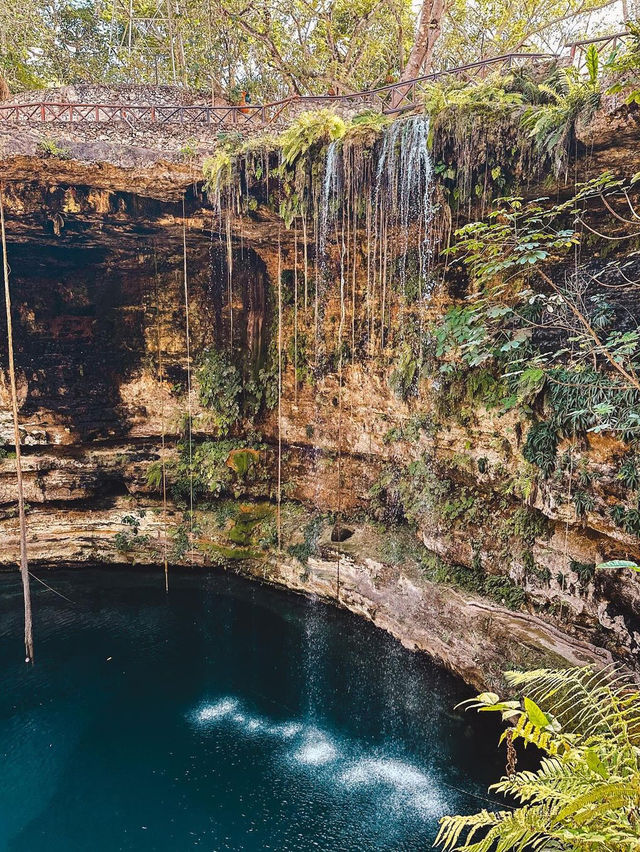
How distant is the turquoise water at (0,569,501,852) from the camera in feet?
16.7

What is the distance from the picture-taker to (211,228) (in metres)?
8.93

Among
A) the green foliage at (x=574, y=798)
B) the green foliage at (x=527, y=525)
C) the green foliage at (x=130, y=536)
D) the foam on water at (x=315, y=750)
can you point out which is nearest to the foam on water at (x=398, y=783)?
the foam on water at (x=315, y=750)

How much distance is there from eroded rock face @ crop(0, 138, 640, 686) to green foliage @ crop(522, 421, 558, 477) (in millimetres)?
250

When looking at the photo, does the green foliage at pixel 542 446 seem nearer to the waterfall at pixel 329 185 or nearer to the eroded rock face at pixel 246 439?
the eroded rock face at pixel 246 439

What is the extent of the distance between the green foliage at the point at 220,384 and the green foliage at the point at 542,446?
626 centimetres

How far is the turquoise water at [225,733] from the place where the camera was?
201 inches

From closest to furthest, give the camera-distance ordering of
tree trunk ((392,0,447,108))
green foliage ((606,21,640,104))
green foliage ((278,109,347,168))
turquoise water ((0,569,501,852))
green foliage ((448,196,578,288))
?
green foliage ((606,21,640,104)) < turquoise water ((0,569,501,852)) < green foliage ((448,196,578,288)) < green foliage ((278,109,347,168)) < tree trunk ((392,0,447,108))

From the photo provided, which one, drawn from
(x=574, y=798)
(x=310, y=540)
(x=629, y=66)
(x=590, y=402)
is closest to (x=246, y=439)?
(x=310, y=540)

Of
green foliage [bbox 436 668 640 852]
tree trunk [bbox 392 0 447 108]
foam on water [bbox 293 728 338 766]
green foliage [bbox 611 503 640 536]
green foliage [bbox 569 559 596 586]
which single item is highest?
tree trunk [bbox 392 0 447 108]

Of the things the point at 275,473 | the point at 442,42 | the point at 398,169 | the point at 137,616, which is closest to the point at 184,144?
the point at 398,169

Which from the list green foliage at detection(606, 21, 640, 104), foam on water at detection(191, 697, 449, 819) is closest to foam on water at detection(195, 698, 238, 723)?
foam on water at detection(191, 697, 449, 819)

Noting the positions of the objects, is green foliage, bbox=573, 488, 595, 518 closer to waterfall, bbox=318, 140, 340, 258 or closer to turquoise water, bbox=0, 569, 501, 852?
turquoise water, bbox=0, 569, 501, 852

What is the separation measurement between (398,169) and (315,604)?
7.32m

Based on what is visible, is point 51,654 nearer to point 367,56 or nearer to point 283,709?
point 283,709
